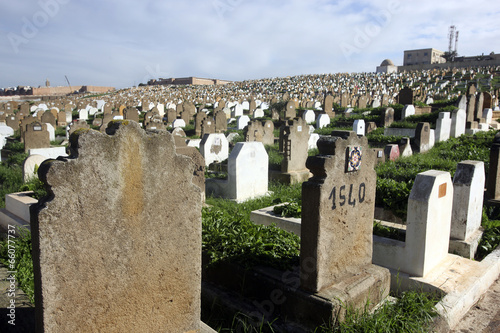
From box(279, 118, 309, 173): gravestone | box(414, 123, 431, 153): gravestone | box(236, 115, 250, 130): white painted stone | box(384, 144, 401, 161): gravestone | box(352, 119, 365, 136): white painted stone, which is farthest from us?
box(236, 115, 250, 130): white painted stone

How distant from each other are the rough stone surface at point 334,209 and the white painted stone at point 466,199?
7.76 ft

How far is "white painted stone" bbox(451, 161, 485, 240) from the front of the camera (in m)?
5.41

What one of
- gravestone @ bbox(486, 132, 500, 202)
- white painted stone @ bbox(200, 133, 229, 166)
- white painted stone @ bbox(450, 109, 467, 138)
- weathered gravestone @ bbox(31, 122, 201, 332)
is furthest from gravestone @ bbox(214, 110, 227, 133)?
weathered gravestone @ bbox(31, 122, 201, 332)

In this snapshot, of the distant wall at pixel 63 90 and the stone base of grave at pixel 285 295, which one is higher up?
the distant wall at pixel 63 90

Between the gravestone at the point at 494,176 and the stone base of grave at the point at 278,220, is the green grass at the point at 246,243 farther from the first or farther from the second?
the gravestone at the point at 494,176

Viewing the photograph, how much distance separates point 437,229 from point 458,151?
7654mm

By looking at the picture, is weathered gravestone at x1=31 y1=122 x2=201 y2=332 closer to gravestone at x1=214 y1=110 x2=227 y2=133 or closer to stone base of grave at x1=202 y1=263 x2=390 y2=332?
stone base of grave at x1=202 y1=263 x2=390 y2=332

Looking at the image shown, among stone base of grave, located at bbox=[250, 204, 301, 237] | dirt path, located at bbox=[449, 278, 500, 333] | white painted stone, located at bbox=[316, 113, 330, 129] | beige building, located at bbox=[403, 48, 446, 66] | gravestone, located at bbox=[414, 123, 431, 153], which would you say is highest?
beige building, located at bbox=[403, 48, 446, 66]

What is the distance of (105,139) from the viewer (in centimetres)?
221

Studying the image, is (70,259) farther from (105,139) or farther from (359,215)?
(359,215)

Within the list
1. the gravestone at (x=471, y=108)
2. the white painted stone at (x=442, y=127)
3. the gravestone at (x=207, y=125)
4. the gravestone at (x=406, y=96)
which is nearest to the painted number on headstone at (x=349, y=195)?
the white painted stone at (x=442, y=127)

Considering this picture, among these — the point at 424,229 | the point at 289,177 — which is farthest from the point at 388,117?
the point at 424,229

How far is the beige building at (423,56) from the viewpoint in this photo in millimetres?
71938

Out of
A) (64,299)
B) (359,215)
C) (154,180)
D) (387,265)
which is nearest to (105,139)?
(154,180)
